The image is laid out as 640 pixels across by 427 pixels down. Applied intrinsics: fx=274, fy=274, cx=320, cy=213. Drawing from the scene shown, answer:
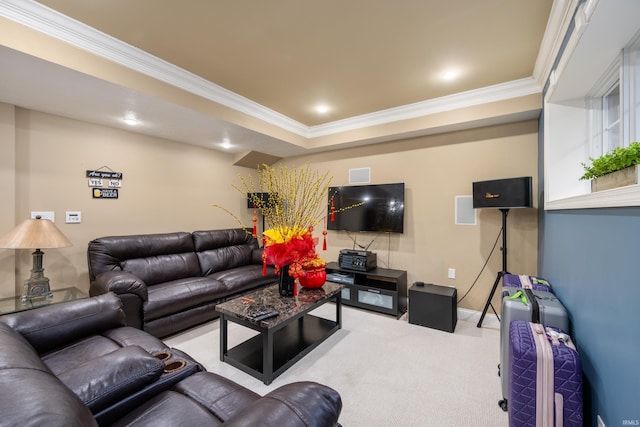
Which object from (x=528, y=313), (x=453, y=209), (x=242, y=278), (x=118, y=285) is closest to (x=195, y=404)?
(x=118, y=285)

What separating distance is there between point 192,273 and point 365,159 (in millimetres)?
2980

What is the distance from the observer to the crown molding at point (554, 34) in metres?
1.74

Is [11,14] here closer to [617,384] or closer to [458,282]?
[617,384]

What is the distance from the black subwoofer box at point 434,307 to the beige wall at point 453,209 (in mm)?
463

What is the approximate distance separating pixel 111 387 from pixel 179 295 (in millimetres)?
1915

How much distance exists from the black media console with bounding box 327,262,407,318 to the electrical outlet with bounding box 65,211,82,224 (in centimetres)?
315

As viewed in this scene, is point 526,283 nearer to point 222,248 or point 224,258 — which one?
point 224,258

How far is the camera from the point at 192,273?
11.9 feet

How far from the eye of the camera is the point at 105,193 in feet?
11.0

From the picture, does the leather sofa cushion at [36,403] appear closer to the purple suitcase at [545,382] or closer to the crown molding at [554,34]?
the purple suitcase at [545,382]

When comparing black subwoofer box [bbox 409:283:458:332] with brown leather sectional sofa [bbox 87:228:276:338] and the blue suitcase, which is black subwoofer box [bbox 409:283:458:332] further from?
brown leather sectional sofa [bbox 87:228:276:338]

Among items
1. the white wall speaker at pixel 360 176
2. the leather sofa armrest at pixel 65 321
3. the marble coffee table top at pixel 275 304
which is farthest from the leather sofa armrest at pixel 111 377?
the white wall speaker at pixel 360 176

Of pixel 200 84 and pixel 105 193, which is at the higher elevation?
pixel 200 84

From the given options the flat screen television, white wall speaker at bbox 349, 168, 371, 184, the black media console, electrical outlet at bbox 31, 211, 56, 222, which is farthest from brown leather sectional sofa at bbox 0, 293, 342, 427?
white wall speaker at bbox 349, 168, 371, 184
